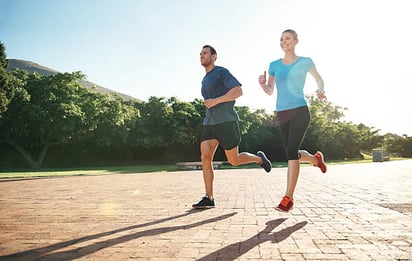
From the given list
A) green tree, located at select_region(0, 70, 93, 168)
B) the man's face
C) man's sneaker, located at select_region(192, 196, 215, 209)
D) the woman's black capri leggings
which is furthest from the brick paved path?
green tree, located at select_region(0, 70, 93, 168)

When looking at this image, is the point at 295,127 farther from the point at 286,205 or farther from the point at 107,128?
the point at 107,128

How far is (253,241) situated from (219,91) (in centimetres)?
245

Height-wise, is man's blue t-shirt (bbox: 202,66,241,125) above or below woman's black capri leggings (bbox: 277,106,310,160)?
above

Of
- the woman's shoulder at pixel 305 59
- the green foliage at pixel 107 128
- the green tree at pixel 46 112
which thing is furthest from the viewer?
the green foliage at pixel 107 128

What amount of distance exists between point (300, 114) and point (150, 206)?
2.52 m

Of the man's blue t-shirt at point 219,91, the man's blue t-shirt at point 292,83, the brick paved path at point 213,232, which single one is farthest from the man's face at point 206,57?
the brick paved path at point 213,232

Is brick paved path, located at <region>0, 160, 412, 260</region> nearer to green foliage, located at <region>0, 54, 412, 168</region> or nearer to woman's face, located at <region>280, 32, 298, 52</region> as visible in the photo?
woman's face, located at <region>280, 32, 298, 52</region>

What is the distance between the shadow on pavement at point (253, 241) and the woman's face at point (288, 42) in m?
2.19

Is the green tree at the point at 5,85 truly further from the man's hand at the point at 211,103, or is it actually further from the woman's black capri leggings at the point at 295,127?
the woman's black capri leggings at the point at 295,127

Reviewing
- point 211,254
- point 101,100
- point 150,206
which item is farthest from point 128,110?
point 211,254

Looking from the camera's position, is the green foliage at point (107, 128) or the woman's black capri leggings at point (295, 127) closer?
the woman's black capri leggings at point (295, 127)

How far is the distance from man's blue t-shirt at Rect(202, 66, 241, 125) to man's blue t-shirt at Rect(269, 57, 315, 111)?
23.3 inches

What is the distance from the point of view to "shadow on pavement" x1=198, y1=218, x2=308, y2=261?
220 centimetres

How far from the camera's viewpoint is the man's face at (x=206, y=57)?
473 cm
